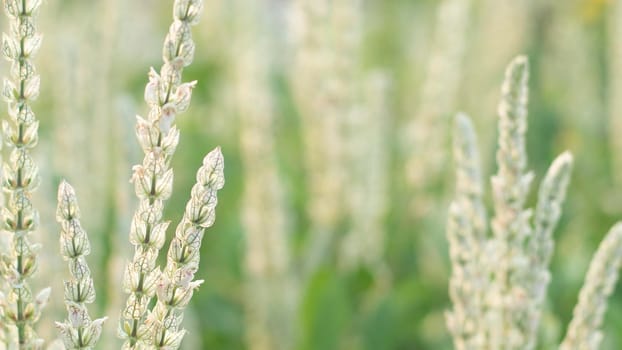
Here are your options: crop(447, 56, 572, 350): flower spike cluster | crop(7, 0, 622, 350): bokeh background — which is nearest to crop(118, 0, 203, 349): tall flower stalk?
crop(447, 56, 572, 350): flower spike cluster

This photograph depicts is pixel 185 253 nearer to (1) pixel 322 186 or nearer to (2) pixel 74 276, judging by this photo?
(2) pixel 74 276

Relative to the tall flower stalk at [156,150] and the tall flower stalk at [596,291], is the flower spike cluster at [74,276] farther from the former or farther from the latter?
the tall flower stalk at [596,291]

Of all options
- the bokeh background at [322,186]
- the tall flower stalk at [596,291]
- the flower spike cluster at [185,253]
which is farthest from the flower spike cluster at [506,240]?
the bokeh background at [322,186]

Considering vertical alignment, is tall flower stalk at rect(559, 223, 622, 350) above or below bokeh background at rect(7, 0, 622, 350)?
below

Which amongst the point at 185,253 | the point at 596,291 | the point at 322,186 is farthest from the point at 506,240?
the point at 322,186

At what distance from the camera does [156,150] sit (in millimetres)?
396

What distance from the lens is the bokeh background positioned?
3.48ft

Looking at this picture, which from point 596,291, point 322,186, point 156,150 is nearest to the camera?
point 156,150

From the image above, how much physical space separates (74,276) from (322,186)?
777 millimetres

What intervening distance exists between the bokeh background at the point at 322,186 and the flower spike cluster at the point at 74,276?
381 mm

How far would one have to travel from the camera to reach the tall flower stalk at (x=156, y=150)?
395mm

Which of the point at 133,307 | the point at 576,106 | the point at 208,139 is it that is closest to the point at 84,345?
the point at 133,307

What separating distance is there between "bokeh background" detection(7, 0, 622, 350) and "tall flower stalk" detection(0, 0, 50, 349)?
14.6 inches

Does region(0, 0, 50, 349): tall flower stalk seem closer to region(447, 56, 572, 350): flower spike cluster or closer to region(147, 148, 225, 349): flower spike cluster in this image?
region(147, 148, 225, 349): flower spike cluster
